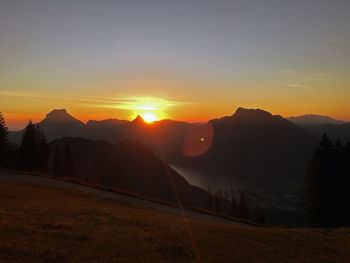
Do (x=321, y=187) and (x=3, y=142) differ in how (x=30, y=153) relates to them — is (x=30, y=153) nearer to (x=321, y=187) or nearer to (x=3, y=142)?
(x=3, y=142)

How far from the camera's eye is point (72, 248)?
865 cm

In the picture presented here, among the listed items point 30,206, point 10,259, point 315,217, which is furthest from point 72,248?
point 315,217

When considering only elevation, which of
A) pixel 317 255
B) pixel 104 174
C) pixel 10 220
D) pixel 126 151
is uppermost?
pixel 10 220

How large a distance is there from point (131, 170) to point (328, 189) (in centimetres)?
13559

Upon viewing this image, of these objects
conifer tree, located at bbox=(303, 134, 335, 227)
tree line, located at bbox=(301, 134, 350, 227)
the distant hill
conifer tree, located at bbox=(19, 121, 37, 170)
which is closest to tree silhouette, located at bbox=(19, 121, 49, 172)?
conifer tree, located at bbox=(19, 121, 37, 170)

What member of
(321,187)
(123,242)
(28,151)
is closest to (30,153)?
(28,151)

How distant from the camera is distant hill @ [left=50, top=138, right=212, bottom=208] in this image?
14088 centimetres

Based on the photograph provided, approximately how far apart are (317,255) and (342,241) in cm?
694

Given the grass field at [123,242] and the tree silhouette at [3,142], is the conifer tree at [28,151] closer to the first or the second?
the tree silhouette at [3,142]

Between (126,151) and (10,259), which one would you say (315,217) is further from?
(126,151)

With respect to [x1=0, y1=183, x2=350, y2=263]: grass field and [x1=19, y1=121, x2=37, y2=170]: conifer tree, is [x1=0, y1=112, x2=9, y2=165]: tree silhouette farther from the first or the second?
[x1=0, y1=183, x2=350, y2=263]: grass field

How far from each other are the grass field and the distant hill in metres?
123

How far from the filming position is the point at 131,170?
15762 centimetres

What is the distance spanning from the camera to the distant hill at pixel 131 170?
141 meters
